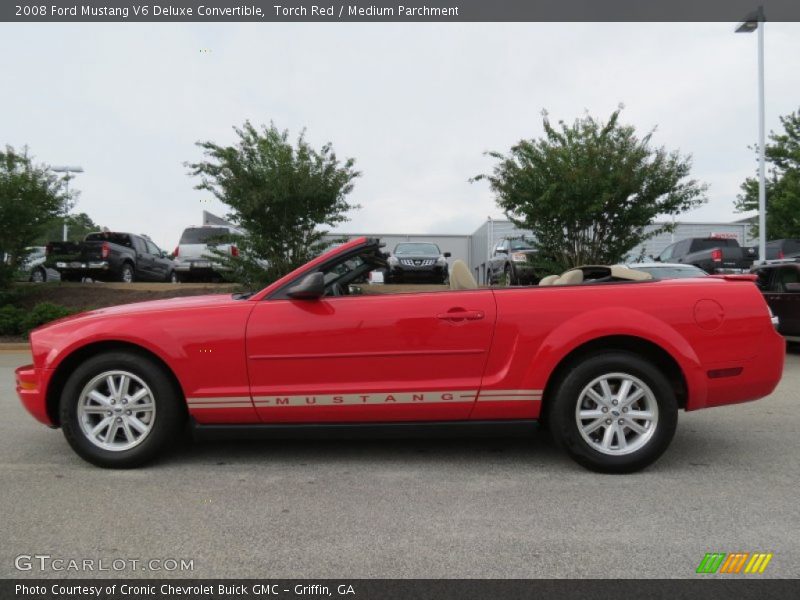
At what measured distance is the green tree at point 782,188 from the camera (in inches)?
626

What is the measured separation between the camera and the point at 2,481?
383 cm

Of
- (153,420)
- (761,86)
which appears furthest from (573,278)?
(761,86)

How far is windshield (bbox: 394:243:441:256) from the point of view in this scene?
18.5 meters

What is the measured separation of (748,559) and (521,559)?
102 centimetres

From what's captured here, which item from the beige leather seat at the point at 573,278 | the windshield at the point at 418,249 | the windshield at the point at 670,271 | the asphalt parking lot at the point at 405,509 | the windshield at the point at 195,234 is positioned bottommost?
the asphalt parking lot at the point at 405,509

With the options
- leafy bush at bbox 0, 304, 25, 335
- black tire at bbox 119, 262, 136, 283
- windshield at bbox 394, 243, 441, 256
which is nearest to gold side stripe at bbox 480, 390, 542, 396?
leafy bush at bbox 0, 304, 25, 335

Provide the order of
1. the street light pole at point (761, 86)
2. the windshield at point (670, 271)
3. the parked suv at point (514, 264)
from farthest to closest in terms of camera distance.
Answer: the street light pole at point (761, 86) → the parked suv at point (514, 264) → the windshield at point (670, 271)

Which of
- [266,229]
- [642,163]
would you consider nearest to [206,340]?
[266,229]

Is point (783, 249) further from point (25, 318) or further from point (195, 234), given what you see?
point (25, 318)

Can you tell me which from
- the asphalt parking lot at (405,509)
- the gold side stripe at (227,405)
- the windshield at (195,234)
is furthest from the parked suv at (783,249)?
the gold side stripe at (227,405)

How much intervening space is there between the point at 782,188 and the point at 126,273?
19.9 m

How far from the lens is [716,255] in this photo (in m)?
17.4

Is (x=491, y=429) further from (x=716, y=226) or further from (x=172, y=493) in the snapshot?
(x=716, y=226)

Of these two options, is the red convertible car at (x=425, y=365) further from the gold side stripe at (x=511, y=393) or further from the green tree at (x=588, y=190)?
the green tree at (x=588, y=190)
